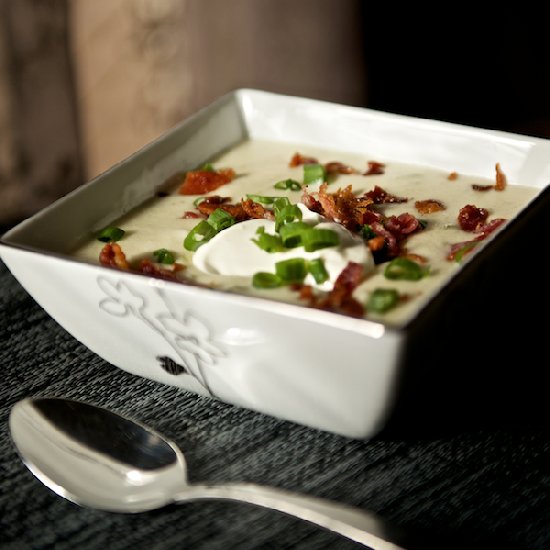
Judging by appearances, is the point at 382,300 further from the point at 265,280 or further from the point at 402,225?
the point at 402,225

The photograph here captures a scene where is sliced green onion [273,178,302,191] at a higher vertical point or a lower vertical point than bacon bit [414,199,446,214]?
lower

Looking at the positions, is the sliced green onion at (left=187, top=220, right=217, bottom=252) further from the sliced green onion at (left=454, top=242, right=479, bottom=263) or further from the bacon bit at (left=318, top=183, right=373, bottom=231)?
the sliced green onion at (left=454, top=242, right=479, bottom=263)

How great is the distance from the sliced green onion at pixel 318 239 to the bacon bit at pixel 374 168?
1.45ft

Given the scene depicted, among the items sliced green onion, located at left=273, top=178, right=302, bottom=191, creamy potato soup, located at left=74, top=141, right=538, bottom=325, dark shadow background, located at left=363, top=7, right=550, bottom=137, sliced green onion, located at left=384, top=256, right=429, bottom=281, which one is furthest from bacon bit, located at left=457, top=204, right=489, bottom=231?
dark shadow background, located at left=363, top=7, right=550, bottom=137

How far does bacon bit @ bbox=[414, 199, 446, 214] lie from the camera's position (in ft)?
5.68

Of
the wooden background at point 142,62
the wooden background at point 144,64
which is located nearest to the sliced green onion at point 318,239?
the wooden background at point 144,64

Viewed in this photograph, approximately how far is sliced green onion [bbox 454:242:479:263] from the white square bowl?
0.07 meters

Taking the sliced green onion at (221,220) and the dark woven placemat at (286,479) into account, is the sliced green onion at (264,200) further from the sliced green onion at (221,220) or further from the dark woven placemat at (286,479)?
the dark woven placemat at (286,479)

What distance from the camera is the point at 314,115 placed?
2086 mm

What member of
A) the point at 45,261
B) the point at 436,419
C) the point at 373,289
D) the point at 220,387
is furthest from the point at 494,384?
the point at 45,261

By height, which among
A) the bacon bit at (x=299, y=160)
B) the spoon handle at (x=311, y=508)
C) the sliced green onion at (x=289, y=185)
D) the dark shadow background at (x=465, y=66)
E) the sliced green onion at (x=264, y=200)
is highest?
the sliced green onion at (x=264, y=200)

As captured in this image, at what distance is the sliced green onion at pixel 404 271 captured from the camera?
1.47 metres

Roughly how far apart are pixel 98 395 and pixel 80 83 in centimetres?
221

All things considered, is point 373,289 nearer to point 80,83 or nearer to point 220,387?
point 220,387
